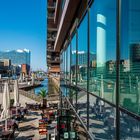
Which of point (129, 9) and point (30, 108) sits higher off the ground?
point (129, 9)

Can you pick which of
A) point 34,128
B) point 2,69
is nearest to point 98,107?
point 34,128

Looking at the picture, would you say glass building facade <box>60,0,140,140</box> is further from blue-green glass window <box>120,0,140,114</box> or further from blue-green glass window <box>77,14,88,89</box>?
blue-green glass window <box>77,14,88,89</box>

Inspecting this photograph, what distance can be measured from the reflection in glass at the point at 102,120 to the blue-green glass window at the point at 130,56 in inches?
24.9

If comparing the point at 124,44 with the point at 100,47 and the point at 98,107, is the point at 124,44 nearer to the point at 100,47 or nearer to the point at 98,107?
the point at 100,47

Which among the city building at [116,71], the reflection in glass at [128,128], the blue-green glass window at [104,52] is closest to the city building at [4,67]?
the blue-green glass window at [104,52]

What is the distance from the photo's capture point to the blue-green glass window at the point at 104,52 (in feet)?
14.0

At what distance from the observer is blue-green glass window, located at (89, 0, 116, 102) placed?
427 centimetres

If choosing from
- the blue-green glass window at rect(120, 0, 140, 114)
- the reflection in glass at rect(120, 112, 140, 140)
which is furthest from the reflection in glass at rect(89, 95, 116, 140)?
the blue-green glass window at rect(120, 0, 140, 114)

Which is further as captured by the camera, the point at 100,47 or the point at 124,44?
the point at 100,47

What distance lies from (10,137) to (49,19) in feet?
111

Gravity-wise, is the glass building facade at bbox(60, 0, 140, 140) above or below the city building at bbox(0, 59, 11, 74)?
below

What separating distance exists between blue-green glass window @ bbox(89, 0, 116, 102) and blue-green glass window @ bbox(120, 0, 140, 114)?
37cm

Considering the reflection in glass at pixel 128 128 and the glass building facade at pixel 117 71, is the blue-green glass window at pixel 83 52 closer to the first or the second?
the glass building facade at pixel 117 71

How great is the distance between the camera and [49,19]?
167 feet
